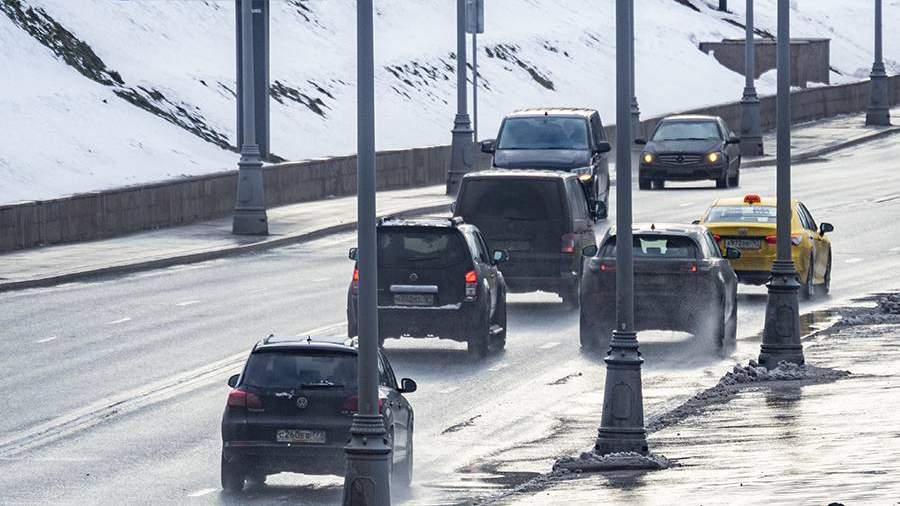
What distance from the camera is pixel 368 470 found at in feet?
47.2

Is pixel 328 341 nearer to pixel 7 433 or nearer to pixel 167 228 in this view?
pixel 7 433

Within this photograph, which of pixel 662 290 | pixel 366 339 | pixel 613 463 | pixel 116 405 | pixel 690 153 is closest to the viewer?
pixel 366 339

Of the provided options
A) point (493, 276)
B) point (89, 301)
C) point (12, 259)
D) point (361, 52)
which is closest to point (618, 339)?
point (361, 52)

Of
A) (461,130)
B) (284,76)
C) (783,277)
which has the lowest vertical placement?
(783,277)

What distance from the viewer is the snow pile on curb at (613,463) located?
18.3 metres

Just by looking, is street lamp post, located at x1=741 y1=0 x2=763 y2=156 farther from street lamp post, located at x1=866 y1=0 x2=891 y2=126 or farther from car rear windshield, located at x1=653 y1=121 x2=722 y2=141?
car rear windshield, located at x1=653 y1=121 x2=722 y2=141

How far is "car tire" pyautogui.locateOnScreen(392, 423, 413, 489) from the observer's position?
18.0 meters

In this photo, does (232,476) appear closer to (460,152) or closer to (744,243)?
(744,243)

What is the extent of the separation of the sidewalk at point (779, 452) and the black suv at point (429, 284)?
13.0ft

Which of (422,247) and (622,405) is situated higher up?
(422,247)

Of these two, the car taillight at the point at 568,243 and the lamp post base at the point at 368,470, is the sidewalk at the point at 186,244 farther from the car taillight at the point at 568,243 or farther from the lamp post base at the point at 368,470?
the lamp post base at the point at 368,470

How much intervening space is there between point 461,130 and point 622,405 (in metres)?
30.3

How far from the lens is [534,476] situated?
1850cm

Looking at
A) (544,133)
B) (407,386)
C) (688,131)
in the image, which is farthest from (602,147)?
(407,386)
